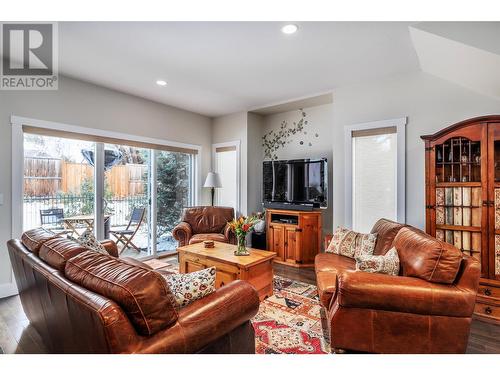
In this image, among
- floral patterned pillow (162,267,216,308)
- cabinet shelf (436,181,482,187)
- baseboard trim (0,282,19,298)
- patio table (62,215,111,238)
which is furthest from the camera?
patio table (62,215,111,238)

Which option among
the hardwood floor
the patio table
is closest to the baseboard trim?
the hardwood floor

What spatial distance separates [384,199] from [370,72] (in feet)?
5.38

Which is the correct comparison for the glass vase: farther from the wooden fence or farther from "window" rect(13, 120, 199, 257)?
the wooden fence

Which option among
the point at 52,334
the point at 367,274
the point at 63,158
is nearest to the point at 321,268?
the point at 367,274

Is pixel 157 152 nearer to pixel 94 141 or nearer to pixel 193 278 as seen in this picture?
pixel 94 141

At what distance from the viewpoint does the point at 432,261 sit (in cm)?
186

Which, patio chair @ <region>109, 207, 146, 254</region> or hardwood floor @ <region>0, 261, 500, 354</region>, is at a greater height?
patio chair @ <region>109, 207, 146, 254</region>

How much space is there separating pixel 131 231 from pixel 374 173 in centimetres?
384

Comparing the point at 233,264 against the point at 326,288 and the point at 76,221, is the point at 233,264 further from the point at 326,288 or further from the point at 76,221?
the point at 76,221

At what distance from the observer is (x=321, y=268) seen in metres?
2.64

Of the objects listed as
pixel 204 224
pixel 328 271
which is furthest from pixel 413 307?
pixel 204 224

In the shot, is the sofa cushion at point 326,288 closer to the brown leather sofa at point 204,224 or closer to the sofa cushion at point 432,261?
the sofa cushion at point 432,261

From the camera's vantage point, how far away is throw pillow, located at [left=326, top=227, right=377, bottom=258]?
9.59ft

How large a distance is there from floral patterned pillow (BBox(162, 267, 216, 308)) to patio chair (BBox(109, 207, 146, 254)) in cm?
322
